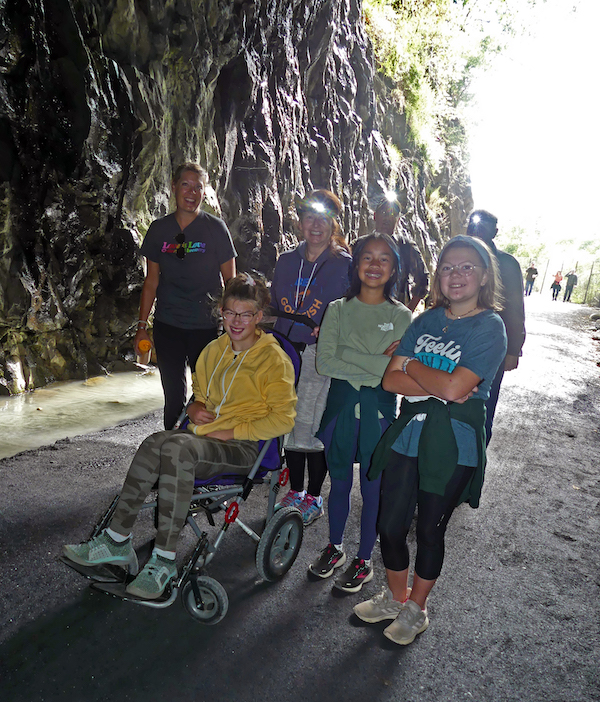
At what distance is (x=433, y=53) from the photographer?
18312mm

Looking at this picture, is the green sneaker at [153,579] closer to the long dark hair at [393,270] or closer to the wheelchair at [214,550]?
the wheelchair at [214,550]

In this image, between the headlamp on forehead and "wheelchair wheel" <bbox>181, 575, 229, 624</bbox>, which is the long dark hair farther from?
"wheelchair wheel" <bbox>181, 575, 229, 624</bbox>

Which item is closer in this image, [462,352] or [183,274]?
[462,352]

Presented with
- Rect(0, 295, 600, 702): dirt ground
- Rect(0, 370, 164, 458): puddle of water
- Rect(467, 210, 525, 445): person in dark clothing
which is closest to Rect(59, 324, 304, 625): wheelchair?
Rect(0, 295, 600, 702): dirt ground

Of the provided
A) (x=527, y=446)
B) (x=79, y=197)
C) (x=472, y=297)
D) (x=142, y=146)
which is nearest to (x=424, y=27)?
(x=142, y=146)

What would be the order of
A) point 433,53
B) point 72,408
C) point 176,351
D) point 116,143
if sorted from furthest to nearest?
1. point 433,53
2. point 116,143
3. point 72,408
4. point 176,351

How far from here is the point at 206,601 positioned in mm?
2275

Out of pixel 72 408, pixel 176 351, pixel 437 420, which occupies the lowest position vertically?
pixel 72 408

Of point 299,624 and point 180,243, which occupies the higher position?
point 180,243

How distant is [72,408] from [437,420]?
15.9 ft

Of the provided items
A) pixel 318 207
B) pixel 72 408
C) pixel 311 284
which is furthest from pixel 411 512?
pixel 72 408

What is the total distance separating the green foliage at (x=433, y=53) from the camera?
53.6 feet

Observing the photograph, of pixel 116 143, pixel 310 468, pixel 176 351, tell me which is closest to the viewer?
pixel 310 468

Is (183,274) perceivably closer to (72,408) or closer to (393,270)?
(393,270)
